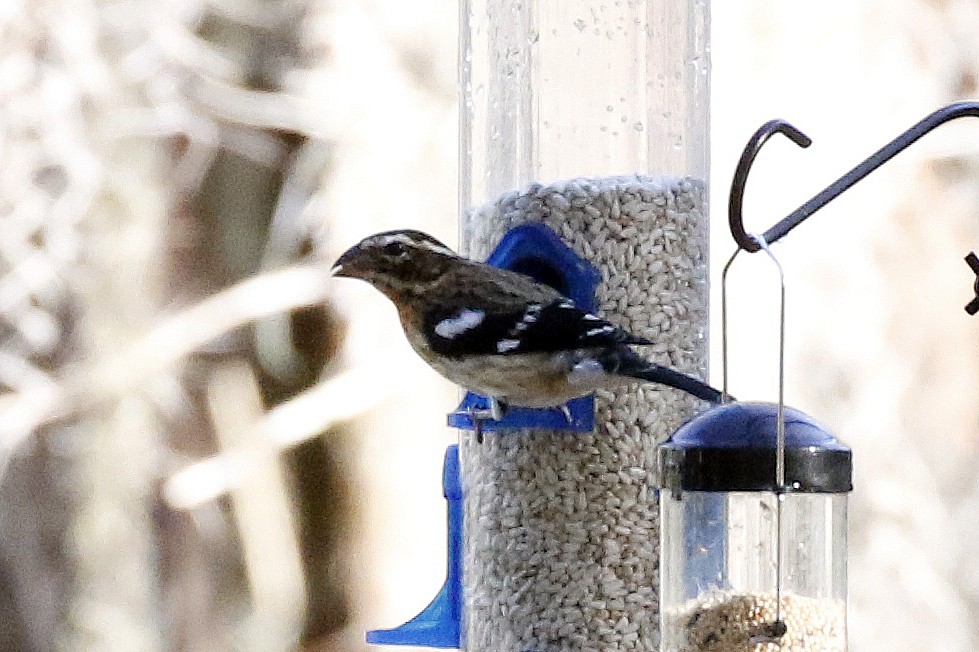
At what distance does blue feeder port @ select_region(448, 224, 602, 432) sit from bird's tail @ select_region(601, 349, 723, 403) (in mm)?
160

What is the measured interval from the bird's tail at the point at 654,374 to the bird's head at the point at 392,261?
1.58ft

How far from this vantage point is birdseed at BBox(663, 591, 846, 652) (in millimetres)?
2512

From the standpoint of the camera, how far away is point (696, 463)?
7.91 feet

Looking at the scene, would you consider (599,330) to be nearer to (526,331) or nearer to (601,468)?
(526,331)

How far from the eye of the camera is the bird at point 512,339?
296 cm

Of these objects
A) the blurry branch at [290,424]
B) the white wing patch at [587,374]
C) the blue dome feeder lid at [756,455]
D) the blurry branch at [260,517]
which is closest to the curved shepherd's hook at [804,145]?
the blue dome feeder lid at [756,455]

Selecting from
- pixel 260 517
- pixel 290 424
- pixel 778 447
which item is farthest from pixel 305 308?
pixel 778 447

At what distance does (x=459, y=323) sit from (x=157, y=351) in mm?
2190

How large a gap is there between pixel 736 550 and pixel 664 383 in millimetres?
391

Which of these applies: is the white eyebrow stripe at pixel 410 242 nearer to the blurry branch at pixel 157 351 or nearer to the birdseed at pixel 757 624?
the birdseed at pixel 757 624

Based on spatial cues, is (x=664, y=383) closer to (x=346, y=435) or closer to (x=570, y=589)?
(x=570, y=589)

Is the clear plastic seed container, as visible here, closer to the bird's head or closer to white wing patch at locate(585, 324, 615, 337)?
white wing patch at locate(585, 324, 615, 337)

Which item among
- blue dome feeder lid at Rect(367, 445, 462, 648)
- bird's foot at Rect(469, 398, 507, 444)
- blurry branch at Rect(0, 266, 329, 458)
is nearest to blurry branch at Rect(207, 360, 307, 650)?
blurry branch at Rect(0, 266, 329, 458)

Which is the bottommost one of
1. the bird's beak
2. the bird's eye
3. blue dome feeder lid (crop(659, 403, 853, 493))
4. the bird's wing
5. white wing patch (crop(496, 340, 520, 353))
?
blue dome feeder lid (crop(659, 403, 853, 493))
